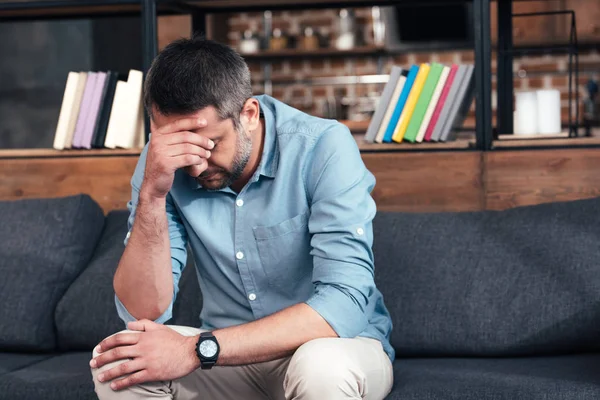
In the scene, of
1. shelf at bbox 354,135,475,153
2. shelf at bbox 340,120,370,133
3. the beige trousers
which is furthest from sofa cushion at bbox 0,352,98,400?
shelf at bbox 340,120,370,133

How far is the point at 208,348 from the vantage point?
5.57 ft

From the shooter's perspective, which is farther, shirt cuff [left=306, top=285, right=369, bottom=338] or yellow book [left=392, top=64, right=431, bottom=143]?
yellow book [left=392, top=64, right=431, bottom=143]

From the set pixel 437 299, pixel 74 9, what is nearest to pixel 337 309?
pixel 437 299

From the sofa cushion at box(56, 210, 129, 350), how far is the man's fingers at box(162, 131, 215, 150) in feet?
2.62

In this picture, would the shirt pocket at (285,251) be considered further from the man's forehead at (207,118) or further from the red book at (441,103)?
the red book at (441,103)

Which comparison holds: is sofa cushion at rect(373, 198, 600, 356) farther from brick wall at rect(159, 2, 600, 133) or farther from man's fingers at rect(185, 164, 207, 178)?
brick wall at rect(159, 2, 600, 133)

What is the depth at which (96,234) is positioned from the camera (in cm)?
270

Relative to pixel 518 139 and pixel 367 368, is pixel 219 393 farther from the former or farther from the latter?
pixel 518 139

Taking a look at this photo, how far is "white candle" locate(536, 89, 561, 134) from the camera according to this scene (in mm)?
2721

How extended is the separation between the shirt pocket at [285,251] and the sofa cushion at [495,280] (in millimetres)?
438

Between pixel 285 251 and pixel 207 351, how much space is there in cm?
34

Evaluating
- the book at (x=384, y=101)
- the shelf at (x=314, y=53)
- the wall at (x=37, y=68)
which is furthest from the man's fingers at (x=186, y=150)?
the shelf at (x=314, y=53)

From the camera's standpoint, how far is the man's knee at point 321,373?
159 centimetres

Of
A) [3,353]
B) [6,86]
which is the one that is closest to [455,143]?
[3,353]
